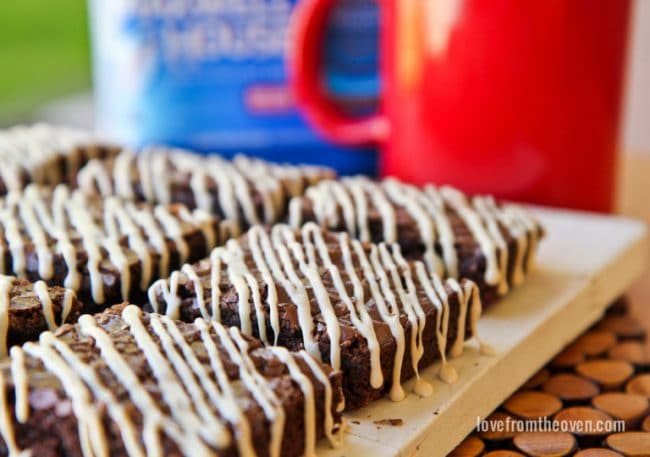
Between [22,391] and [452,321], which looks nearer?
[22,391]

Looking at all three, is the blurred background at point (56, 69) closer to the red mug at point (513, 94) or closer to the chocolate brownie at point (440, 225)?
the red mug at point (513, 94)

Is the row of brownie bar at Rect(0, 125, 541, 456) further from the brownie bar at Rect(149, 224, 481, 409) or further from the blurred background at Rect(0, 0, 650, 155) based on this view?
the blurred background at Rect(0, 0, 650, 155)

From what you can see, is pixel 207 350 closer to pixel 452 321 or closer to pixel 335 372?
pixel 335 372

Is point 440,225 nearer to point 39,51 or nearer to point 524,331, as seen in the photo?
point 524,331

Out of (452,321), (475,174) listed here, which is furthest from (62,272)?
(475,174)

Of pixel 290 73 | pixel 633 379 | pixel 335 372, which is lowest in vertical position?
pixel 633 379

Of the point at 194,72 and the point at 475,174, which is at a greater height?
the point at 194,72

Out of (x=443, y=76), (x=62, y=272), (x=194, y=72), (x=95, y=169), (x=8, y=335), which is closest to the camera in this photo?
(x=8, y=335)
